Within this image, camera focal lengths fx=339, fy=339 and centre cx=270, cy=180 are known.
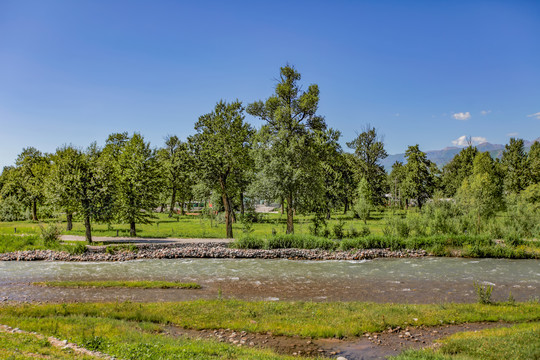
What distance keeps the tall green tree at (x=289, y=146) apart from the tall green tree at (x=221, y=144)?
2.44 m

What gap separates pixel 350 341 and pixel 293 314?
3.27 m

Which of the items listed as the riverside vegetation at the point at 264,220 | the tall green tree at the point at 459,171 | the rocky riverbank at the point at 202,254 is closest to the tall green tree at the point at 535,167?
the riverside vegetation at the point at 264,220

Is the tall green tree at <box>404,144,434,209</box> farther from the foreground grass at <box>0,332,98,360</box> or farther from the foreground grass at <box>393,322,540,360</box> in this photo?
the foreground grass at <box>0,332,98,360</box>

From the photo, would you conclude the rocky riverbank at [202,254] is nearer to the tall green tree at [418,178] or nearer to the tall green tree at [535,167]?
the tall green tree at [418,178]

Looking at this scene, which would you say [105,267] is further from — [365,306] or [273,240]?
[365,306]

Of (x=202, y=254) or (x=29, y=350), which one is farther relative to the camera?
(x=202, y=254)

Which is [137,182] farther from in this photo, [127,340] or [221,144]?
[127,340]

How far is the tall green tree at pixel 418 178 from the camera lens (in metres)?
81.1

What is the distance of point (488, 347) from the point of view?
1085 cm

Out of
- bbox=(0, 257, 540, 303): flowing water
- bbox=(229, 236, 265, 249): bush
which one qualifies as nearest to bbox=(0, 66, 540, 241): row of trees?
bbox=(229, 236, 265, 249): bush

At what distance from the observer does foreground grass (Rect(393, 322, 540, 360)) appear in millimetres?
10133

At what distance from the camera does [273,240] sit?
115ft

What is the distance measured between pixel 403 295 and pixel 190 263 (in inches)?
701

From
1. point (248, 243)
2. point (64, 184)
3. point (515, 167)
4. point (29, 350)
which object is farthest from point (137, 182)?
point (515, 167)
